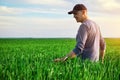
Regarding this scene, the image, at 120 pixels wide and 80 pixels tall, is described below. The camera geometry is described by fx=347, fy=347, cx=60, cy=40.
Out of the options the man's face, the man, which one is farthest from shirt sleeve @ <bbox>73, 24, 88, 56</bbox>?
the man's face

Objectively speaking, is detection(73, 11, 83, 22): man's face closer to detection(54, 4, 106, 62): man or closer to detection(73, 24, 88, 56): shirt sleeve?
detection(54, 4, 106, 62): man

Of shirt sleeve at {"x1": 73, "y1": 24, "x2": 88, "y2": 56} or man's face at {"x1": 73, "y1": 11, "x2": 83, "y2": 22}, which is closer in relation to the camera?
shirt sleeve at {"x1": 73, "y1": 24, "x2": 88, "y2": 56}

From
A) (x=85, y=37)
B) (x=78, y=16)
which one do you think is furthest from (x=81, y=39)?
(x=78, y=16)

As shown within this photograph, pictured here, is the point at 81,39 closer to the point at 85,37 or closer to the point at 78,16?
the point at 85,37

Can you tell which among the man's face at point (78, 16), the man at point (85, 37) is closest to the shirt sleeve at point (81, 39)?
the man at point (85, 37)

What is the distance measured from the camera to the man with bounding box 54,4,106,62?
7.59 meters

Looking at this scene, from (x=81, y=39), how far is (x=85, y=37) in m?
0.13

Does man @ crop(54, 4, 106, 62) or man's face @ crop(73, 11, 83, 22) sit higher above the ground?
man's face @ crop(73, 11, 83, 22)

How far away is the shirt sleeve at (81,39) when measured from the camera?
757cm

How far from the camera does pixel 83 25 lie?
775 centimetres

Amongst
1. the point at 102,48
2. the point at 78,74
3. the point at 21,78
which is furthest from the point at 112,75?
the point at 102,48

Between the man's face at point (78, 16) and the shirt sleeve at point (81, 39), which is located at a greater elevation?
the man's face at point (78, 16)

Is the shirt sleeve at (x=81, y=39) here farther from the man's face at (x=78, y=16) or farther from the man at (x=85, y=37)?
the man's face at (x=78, y=16)

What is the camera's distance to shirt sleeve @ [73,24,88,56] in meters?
7.57
